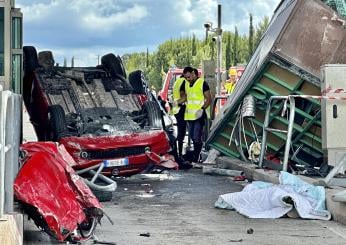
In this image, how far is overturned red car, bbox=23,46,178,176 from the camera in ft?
35.4

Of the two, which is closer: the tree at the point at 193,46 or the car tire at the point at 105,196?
the car tire at the point at 105,196


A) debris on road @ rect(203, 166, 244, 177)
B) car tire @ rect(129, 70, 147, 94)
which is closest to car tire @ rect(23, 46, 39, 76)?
car tire @ rect(129, 70, 147, 94)

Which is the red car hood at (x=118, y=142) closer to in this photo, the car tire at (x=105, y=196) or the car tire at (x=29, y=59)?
the car tire at (x=105, y=196)

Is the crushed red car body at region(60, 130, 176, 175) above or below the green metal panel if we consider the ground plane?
below

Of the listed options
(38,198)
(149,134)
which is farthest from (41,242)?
(149,134)

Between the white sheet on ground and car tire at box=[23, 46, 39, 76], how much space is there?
4.71 meters

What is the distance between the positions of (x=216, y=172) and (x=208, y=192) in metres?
2.36

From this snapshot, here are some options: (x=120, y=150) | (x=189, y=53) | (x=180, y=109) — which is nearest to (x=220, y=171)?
(x=120, y=150)

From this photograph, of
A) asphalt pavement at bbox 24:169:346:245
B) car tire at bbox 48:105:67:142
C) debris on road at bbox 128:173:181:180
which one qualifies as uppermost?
car tire at bbox 48:105:67:142

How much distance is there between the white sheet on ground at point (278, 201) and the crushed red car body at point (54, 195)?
7.41 feet

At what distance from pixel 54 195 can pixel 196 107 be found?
818 centimetres

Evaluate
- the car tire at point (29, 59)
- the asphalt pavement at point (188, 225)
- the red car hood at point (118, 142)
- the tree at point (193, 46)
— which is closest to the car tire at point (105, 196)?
the asphalt pavement at point (188, 225)

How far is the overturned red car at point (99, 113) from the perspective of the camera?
10781mm

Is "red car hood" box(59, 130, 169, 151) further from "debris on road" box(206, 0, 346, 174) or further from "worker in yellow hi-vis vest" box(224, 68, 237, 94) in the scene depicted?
"worker in yellow hi-vis vest" box(224, 68, 237, 94)
